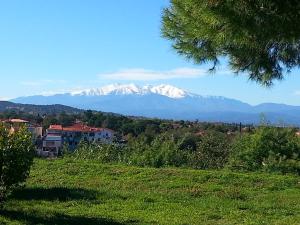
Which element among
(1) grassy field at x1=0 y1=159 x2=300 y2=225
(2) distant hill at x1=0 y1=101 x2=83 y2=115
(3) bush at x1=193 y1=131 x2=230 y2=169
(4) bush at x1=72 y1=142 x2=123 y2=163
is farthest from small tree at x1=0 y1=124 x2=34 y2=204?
(2) distant hill at x1=0 y1=101 x2=83 y2=115

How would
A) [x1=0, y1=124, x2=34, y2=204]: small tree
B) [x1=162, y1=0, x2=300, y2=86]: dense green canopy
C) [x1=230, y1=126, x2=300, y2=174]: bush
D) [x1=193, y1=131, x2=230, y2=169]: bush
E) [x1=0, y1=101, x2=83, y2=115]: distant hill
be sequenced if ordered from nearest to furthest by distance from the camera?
[x1=162, y1=0, x2=300, y2=86]: dense green canopy → [x1=0, y1=124, x2=34, y2=204]: small tree → [x1=193, y1=131, x2=230, y2=169]: bush → [x1=230, y1=126, x2=300, y2=174]: bush → [x1=0, y1=101, x2=83, y2=115]: distant hill

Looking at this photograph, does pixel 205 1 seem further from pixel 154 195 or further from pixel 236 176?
pixel 236 176

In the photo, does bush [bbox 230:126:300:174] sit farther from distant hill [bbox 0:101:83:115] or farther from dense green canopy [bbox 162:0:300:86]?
distant hill [bbox 0:101:83:115]

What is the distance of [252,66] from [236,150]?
12.1 m

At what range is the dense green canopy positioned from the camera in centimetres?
478

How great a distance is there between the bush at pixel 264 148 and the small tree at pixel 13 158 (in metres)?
9.54

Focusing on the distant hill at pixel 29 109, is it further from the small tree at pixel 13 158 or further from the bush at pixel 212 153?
the small tree at pixel 13 158

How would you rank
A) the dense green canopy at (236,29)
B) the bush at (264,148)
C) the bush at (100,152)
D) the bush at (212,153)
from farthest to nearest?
the bush at (264,148) < the bush at (212,153) < the bush at (100,152) < the dense green canopy at (236,29)

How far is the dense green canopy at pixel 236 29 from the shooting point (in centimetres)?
478

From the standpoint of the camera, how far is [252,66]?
6.85m

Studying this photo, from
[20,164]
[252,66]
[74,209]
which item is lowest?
[74,209]

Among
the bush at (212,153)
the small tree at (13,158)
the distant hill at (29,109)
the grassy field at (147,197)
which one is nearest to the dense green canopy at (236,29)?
the grassy field at (147,197)

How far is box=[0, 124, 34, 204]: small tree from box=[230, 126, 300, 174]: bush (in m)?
9.54

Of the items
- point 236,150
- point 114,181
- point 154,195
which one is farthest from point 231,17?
point 236,150
